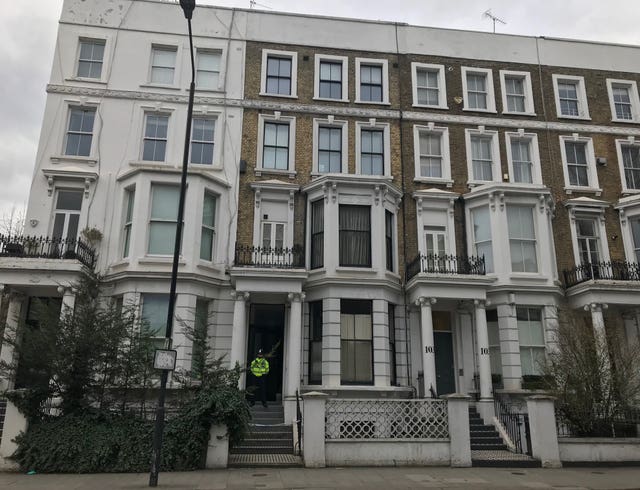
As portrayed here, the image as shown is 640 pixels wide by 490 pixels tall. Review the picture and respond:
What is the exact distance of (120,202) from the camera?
57.3 feet

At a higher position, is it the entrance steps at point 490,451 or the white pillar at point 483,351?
the white pillar at point 483,351

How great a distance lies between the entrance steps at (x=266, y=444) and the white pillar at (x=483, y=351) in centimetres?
636

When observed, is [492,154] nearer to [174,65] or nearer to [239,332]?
[239,332]

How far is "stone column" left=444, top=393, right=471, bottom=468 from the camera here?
1219 cm

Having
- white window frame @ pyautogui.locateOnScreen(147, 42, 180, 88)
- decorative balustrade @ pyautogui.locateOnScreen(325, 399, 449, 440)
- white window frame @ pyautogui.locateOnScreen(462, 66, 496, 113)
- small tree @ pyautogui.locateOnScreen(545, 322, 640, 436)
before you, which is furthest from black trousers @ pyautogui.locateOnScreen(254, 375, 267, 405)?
white window frame @ pyautogui.locateOnScreen(462, 66, 496, 113)

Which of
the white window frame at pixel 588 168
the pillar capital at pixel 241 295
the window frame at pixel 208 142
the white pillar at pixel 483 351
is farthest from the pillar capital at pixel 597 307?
the window frame at pixel 208 142

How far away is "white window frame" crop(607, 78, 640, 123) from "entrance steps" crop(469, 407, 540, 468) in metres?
14.7

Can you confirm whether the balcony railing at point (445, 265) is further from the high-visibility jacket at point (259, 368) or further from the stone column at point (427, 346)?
the high-visibility jacket at point (259, 368)

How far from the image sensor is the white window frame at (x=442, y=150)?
771 inches

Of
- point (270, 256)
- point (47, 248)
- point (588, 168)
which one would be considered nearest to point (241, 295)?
point (270, 256)

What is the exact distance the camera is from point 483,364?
1625cm

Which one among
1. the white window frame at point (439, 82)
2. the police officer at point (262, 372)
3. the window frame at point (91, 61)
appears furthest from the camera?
the white window frame at point (439, 82)

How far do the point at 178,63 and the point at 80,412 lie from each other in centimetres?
1388

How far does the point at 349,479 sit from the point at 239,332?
6.50 metres
